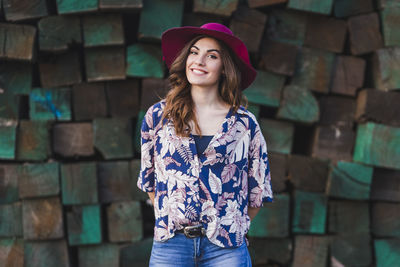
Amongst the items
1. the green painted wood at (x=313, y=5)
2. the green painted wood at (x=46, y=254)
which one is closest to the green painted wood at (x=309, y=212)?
the green painted wood at (x=313, y=5)

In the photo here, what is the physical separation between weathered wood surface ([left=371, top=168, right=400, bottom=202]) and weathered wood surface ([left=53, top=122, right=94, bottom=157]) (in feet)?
7.24

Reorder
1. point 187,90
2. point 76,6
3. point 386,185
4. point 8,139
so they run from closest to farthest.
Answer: point 187,90, point 76,6, point 8,139, point 386,185

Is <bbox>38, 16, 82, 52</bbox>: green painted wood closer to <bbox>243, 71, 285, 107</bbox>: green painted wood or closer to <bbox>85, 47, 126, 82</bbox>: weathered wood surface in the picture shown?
<bbox>85, 47, 126, 82</bbox>: weathered wood surface

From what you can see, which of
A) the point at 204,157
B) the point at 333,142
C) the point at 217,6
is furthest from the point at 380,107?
the point at 204,157

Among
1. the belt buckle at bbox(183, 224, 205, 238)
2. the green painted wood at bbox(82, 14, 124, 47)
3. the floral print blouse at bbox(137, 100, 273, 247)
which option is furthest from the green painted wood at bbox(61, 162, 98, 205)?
the belt buckle at bbox(183, 224, 205, 238)

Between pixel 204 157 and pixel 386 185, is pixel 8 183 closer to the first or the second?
pixel 204 157

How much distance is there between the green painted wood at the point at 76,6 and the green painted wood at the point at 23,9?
141 millimetres

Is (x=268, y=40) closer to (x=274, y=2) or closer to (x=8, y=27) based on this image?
(x=274, y=2)

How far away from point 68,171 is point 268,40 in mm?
1776

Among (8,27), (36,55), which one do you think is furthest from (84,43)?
(8,27)

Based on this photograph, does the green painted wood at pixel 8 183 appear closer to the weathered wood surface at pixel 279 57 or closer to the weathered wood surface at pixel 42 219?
the weathered wood surface at pixel 42 219

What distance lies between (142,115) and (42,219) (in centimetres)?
104

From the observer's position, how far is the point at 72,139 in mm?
2932

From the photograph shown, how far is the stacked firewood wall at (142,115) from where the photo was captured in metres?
2.86
